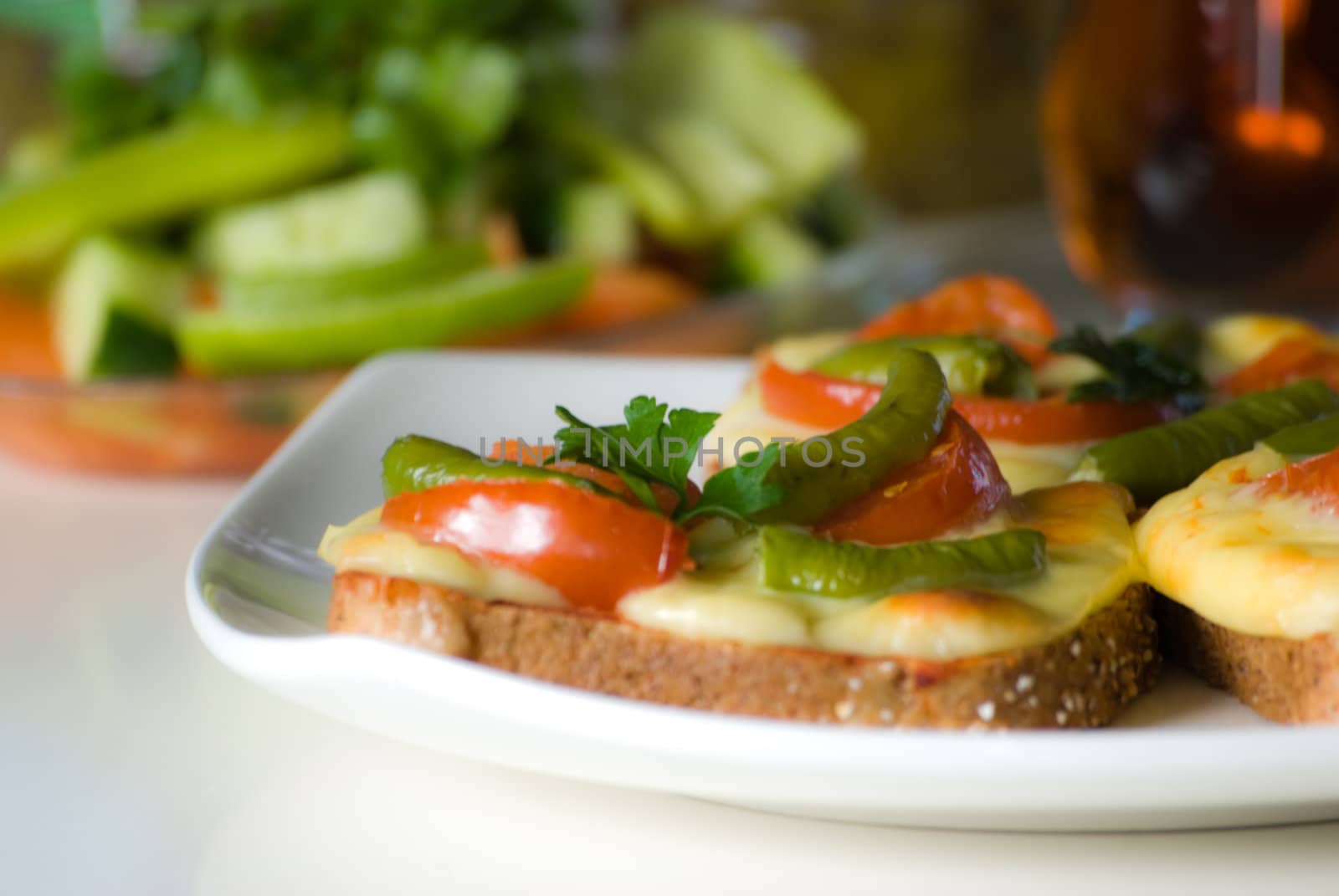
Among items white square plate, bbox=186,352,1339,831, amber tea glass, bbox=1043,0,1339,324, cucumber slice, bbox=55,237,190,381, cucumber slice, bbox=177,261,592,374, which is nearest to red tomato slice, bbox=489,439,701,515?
white square plate, bbox=186,352,1339,831

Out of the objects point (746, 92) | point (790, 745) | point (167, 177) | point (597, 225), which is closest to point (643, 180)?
point (597, 225)

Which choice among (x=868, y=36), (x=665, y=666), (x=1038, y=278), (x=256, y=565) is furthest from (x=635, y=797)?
(x=868, y=36)

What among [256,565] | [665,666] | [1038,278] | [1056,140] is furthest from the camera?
[1038,278]

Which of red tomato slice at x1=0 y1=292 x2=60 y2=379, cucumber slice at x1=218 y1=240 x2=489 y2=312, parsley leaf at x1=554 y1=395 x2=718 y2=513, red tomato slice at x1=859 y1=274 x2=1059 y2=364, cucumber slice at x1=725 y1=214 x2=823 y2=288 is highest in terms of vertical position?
parsley leaf at x1=554 y1=395 x2=718 y2=513

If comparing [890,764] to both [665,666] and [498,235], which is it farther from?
[498,235]

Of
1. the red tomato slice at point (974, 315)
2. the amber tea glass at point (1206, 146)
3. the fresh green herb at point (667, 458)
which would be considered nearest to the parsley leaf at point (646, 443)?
the fresh green herb at point (667, 458)

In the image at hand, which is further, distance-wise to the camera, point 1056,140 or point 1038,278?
point 1038,278

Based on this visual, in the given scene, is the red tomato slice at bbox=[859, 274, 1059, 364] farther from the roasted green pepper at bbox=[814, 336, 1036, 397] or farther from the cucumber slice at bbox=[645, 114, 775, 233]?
the cucumber slice at bbox=[645, 114, 775, 233]
